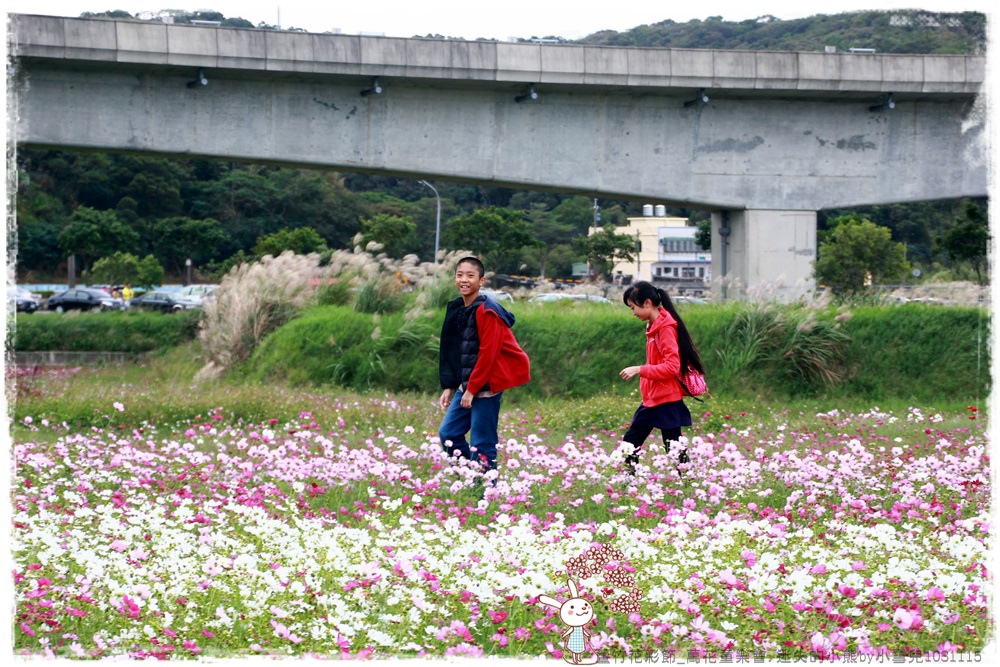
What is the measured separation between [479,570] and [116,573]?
1.43 metres

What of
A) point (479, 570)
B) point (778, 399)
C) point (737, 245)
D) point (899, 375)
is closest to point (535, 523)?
point (479, 570)

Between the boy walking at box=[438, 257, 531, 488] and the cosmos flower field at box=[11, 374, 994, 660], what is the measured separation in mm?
260

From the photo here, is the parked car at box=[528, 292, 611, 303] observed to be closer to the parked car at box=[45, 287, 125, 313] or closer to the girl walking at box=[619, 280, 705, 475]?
the girl walking at box=[619, 280, 705, 475]

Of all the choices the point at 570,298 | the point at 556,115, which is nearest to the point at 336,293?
the point at 570,298

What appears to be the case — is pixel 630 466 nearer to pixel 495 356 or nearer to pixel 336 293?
pixel 495 356

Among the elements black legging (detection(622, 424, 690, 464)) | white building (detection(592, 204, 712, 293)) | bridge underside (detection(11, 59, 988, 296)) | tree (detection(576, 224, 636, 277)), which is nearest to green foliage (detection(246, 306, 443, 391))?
bridge underside (detection(11, 59, 988, 296))

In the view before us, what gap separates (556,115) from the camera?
772 inches

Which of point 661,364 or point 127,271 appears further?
point 127,271

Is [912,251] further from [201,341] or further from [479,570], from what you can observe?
[479,570]

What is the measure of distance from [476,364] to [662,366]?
1242 mm

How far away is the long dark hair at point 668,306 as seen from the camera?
7.49m

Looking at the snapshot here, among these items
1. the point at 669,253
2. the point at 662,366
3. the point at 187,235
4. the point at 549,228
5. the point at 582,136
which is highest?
the point at 549,228

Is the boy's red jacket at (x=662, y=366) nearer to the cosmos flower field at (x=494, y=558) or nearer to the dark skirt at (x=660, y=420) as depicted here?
the dark skirt at (x=660, y=420)

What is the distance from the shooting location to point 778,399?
13492 mm
